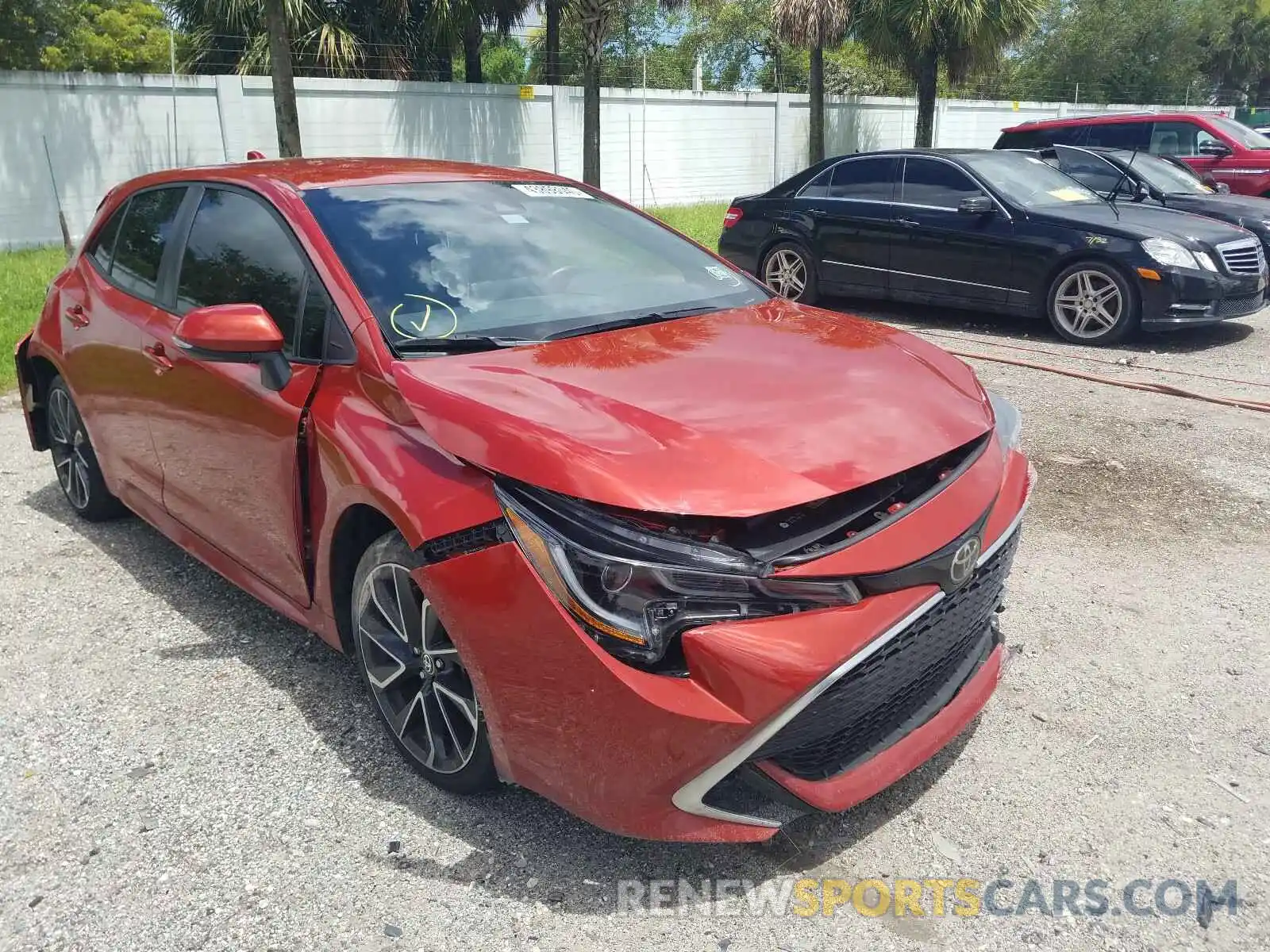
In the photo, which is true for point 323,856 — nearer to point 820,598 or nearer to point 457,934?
point 457,934

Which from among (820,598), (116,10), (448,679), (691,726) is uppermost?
(116,10)

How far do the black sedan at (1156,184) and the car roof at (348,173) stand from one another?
7683 mm

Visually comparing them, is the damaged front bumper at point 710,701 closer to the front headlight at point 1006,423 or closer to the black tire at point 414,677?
the black tire at point 414,677

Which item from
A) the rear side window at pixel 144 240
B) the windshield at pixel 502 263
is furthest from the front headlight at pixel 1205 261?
the rear side window at pixel 144 240

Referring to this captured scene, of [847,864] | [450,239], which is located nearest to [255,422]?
[450,239]

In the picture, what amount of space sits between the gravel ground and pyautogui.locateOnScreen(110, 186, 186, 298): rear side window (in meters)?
1.21

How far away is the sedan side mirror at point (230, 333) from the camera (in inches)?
116

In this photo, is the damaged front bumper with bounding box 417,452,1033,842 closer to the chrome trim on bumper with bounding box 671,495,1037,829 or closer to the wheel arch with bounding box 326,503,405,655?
the chrome trim on bumper with bounding box 671,495,1037,829

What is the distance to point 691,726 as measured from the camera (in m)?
2.14

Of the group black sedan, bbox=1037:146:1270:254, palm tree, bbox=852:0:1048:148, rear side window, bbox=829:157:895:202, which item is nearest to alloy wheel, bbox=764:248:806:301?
rear side window, bbox=829:157:895:202

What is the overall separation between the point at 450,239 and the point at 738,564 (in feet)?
5.49

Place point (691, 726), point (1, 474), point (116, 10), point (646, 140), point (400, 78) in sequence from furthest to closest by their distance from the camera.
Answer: point (116, 10) → point (646, 140) → point (400, 78) → point (1, 474) → point (691, 726)

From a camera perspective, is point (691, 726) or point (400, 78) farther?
point (400, 78)

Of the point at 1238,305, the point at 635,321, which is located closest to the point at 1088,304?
the point at 1238,305
